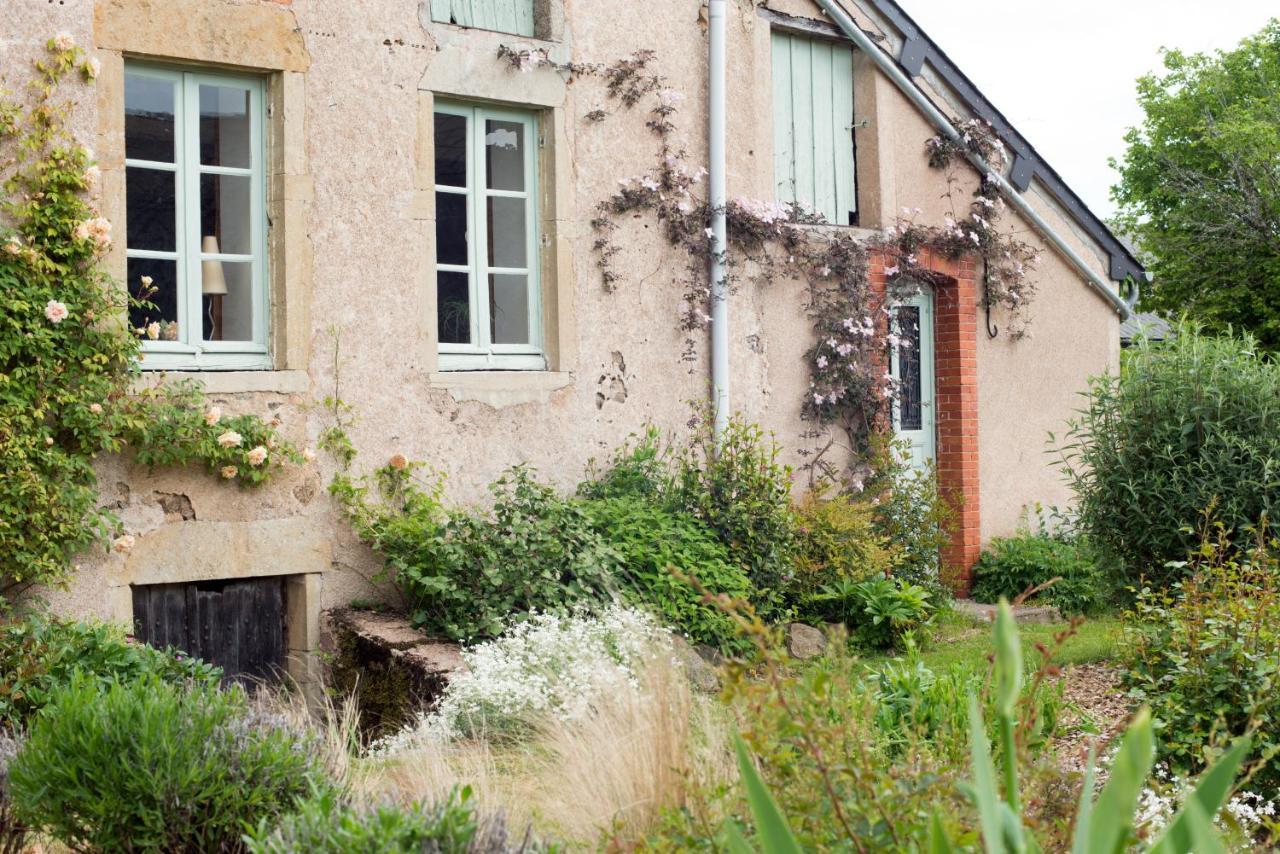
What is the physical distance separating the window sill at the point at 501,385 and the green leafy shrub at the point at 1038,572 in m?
3.72

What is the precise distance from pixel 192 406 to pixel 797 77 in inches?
196

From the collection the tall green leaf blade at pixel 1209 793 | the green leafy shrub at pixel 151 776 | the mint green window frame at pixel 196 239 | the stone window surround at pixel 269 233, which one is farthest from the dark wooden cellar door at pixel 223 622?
the tall green leaf blade at pixel 1209 793

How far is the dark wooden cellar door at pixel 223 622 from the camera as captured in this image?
22.2 ft

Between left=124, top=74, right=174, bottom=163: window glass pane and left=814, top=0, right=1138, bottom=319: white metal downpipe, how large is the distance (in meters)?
3.51

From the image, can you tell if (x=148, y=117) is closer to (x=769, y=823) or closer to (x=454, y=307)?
(x=454, y=307)

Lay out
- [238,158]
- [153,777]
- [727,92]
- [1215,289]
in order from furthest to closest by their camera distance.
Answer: [1215,289] < [727,92] < [238,158] < [153,777]

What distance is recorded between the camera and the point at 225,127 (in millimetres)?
7051

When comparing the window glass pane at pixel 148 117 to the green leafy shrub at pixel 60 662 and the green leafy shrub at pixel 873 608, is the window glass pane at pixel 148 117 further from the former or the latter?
the green leafy shrub at pixel 873 608

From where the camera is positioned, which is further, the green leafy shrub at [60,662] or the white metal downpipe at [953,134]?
the white metal downpipe at [953,134]

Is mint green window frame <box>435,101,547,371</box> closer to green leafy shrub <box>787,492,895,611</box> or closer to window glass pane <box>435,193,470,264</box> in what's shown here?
window glass pane <box>435,193,470,264</box>

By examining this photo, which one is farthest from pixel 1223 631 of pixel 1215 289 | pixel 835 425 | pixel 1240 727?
pixel 1215 289

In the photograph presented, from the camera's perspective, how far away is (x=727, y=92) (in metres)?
8.73

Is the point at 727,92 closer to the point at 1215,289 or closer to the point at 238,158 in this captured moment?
the point at 238,158

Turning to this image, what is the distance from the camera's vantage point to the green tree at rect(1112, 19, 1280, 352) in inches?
840
